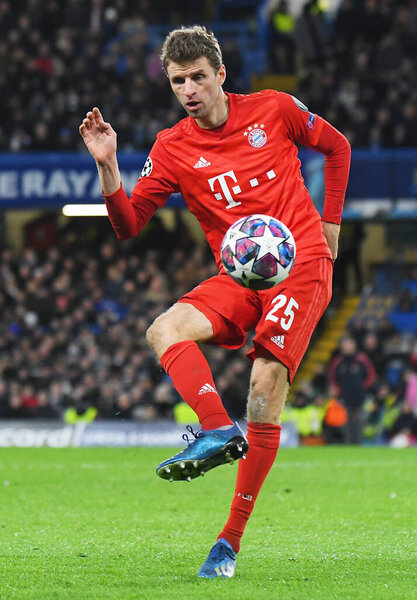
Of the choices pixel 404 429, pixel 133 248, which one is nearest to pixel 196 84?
pixel 404 429

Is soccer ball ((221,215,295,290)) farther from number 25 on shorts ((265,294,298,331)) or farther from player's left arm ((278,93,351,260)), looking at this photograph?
player's left arm ((278,93,351,260))

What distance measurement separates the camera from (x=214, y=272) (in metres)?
21.5

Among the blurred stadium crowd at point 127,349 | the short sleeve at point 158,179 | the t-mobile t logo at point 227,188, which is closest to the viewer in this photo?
the t-mobile t logo at point 227,188

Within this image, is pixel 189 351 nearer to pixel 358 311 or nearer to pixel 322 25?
pixel 358 311

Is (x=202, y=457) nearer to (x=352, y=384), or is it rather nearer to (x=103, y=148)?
(x=103, y=148)

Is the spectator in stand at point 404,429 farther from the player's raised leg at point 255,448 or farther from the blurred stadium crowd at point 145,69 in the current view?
the player's raised leg at point 255,448

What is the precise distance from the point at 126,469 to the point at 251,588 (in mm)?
7653

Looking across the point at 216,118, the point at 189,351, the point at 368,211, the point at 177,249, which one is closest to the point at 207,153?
the point at 216,118

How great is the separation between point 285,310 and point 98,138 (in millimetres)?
1230

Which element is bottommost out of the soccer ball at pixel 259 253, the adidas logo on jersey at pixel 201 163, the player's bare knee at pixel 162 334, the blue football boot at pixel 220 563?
the blue football boot at pixel 220 563

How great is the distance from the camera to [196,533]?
7.01 m

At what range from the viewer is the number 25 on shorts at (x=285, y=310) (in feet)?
17.5

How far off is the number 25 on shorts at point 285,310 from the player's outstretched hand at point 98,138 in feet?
3.46

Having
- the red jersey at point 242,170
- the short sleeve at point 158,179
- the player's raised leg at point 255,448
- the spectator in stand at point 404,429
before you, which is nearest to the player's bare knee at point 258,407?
the player's raised leg at point 255,448
